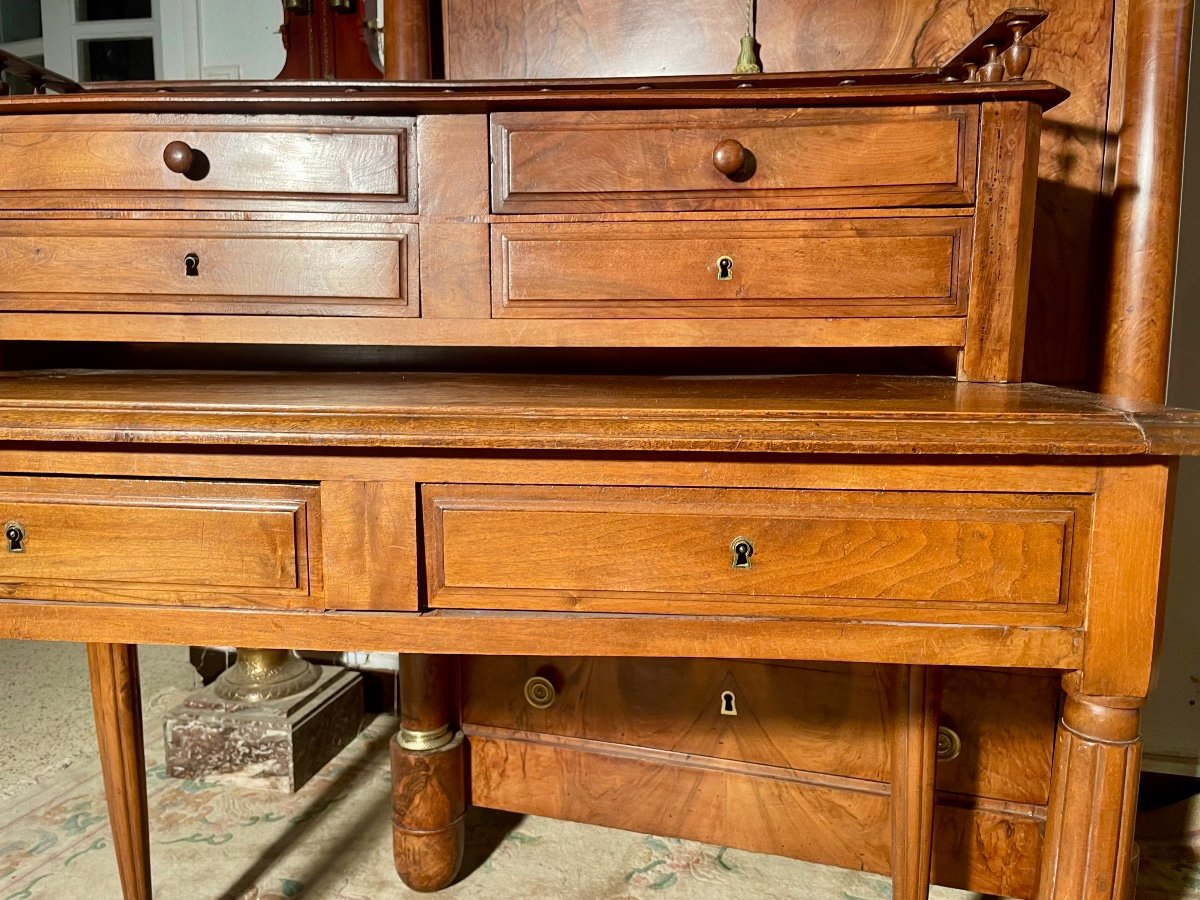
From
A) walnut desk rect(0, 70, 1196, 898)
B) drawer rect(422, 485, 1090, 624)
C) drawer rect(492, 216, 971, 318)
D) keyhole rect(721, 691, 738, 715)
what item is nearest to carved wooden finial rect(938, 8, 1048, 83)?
walnut desk rect(0, 70, 1196, 898)

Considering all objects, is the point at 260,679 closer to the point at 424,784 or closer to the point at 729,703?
the point at 424,784

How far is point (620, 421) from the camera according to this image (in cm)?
72

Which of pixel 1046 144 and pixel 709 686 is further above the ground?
pixel 1046 144

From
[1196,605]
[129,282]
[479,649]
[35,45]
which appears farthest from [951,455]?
[35,45]

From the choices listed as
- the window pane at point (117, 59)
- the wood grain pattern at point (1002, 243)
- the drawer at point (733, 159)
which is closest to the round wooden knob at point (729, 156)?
the drawer at point (733, 159)

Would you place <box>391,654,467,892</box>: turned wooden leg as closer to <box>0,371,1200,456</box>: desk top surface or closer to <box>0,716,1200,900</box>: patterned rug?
<box>0,716,1200,900</box>: patterned rug

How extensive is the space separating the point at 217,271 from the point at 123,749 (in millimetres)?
713

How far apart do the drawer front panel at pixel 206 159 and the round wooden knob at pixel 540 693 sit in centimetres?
84

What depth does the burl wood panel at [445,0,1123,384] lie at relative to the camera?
48.1 inches

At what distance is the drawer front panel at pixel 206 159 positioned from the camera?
1031 millimetres

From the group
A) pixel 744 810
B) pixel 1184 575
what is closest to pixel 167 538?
pixel 744 810

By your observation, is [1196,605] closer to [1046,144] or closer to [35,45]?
[1046,144]

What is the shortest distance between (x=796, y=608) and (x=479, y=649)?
30cm

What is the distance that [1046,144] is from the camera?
1.25m
